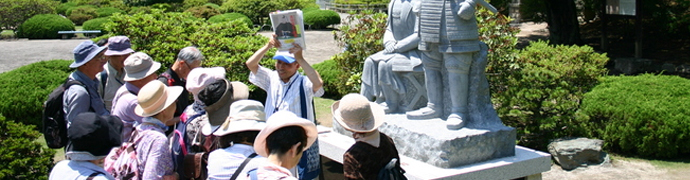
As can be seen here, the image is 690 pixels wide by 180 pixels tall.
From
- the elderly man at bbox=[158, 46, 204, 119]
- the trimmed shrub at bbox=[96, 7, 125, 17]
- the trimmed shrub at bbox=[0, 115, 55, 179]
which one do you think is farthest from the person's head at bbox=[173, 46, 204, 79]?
the trimmed shrub at bbox=[96, 7, 125, 17]

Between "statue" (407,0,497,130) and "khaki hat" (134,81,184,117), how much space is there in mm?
2649

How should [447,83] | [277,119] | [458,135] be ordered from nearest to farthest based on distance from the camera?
[277,119]
[458,135]
[447,83]

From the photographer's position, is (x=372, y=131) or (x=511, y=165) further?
(x=511, y=165)

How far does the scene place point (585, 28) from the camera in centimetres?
2131

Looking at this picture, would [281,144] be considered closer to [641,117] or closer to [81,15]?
[641,117]

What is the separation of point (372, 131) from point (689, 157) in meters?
5.68

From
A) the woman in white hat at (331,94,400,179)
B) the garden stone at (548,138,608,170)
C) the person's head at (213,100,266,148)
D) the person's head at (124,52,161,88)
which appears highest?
the person's head at (124,52,161,88)

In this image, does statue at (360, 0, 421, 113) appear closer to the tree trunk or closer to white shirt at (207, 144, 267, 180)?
white shirt at (207, 144, 267, 180)

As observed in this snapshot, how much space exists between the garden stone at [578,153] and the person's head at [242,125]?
5071mm

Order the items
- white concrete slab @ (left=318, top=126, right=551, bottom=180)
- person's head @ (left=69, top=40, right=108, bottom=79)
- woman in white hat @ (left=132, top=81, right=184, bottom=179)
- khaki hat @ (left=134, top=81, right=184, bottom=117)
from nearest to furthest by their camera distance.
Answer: woman in white hat @ (left=132, top=81, right=184, bottom=179)
khaki hat @ (left=134, top=81, right=184, bottom=117)
person's head @ (left=69, top=40, right=108, bottom=79)
white concrete slab @ (left=318, top=126, right=551, bottom=180)

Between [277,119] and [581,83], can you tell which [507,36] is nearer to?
[581,83]

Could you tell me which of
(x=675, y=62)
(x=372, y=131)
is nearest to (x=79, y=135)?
(x=372, y=131)

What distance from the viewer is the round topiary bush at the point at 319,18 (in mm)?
25594

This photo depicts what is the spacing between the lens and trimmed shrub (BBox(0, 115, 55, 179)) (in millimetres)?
6066
